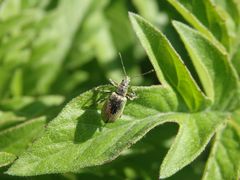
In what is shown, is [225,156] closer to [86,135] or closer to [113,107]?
[113,107]

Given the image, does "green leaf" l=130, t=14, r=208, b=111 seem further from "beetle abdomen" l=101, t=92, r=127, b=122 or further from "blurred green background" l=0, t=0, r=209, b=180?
Answer: "blurred green background" l=0, t=0, r=209, b=180

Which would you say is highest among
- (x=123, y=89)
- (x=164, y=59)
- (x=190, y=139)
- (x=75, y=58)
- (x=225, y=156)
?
(x=164, y=59)

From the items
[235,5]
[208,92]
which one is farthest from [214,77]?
[235,5]

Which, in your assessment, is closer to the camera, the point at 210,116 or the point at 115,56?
the point at 210,116

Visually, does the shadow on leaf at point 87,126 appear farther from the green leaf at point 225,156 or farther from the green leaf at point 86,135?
the green leaf at point 225,156

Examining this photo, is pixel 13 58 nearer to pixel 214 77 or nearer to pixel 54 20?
pixel 54 20

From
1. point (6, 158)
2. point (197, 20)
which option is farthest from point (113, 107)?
point (197, 20)

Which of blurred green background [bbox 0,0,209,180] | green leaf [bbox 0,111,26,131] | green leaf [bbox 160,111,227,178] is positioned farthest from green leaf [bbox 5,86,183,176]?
green leaf [bbox 0,111,26,131]
